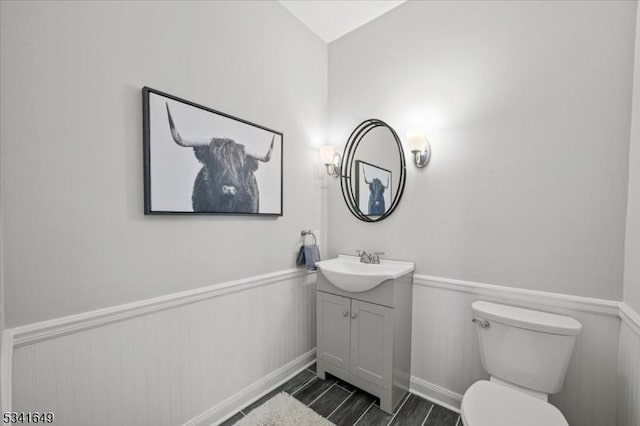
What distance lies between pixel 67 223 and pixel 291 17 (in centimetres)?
204

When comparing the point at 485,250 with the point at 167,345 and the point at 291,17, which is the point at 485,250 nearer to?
the point at 167,345

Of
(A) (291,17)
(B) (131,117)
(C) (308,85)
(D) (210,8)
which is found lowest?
(B) (131,117)

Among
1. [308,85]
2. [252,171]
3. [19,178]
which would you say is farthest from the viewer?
[308,85]

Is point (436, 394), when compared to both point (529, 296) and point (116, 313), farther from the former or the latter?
point (116, 313)

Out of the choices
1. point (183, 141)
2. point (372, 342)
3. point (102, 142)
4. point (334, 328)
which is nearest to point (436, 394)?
point (372, 342)

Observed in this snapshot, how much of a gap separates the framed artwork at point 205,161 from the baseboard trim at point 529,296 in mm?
1255

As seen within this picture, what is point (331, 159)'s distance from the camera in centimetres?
231

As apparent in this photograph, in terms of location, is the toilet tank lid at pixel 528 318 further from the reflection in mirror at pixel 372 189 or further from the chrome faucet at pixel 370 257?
the reflection in mirror at pixel 372 189

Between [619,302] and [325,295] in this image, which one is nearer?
[619,302]

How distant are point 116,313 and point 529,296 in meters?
2.16

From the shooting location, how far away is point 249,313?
5.99 feet

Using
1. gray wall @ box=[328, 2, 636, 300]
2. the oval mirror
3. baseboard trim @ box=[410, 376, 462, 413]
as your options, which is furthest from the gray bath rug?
the oval mirror

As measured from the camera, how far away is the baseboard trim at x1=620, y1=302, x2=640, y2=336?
1.15 meters

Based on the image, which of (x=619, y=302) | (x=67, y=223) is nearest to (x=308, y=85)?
(x=67, y=223)
